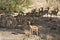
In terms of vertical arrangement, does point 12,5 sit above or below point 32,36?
above

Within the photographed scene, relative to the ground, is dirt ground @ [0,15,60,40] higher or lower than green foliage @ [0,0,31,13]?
lower

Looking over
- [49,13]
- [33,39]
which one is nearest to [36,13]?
[49,13]

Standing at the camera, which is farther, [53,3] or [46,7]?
[53,3]

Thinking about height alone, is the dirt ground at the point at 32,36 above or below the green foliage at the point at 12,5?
below

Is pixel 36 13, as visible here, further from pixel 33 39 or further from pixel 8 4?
pixel 33 39

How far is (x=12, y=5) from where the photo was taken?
12695 millimetres

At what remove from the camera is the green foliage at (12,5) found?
12406 millimetres

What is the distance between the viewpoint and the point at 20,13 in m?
13.2

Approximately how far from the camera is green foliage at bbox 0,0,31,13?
12406 mm

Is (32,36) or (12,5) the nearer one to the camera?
(32,36)

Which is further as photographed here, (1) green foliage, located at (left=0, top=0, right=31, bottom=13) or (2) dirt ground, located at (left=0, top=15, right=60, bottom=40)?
(1) green foliage, located at (left=0, top=0, right=31, bottom=13)

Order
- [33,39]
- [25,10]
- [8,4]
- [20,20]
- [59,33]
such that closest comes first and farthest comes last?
1. [33,39]
2. [59,33]
3. [20,20]
4. [8,4]
5. [25,10]

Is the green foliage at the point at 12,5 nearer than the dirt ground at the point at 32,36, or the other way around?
the dirt ground at the point at 32,36

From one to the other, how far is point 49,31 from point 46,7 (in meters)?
5.35
